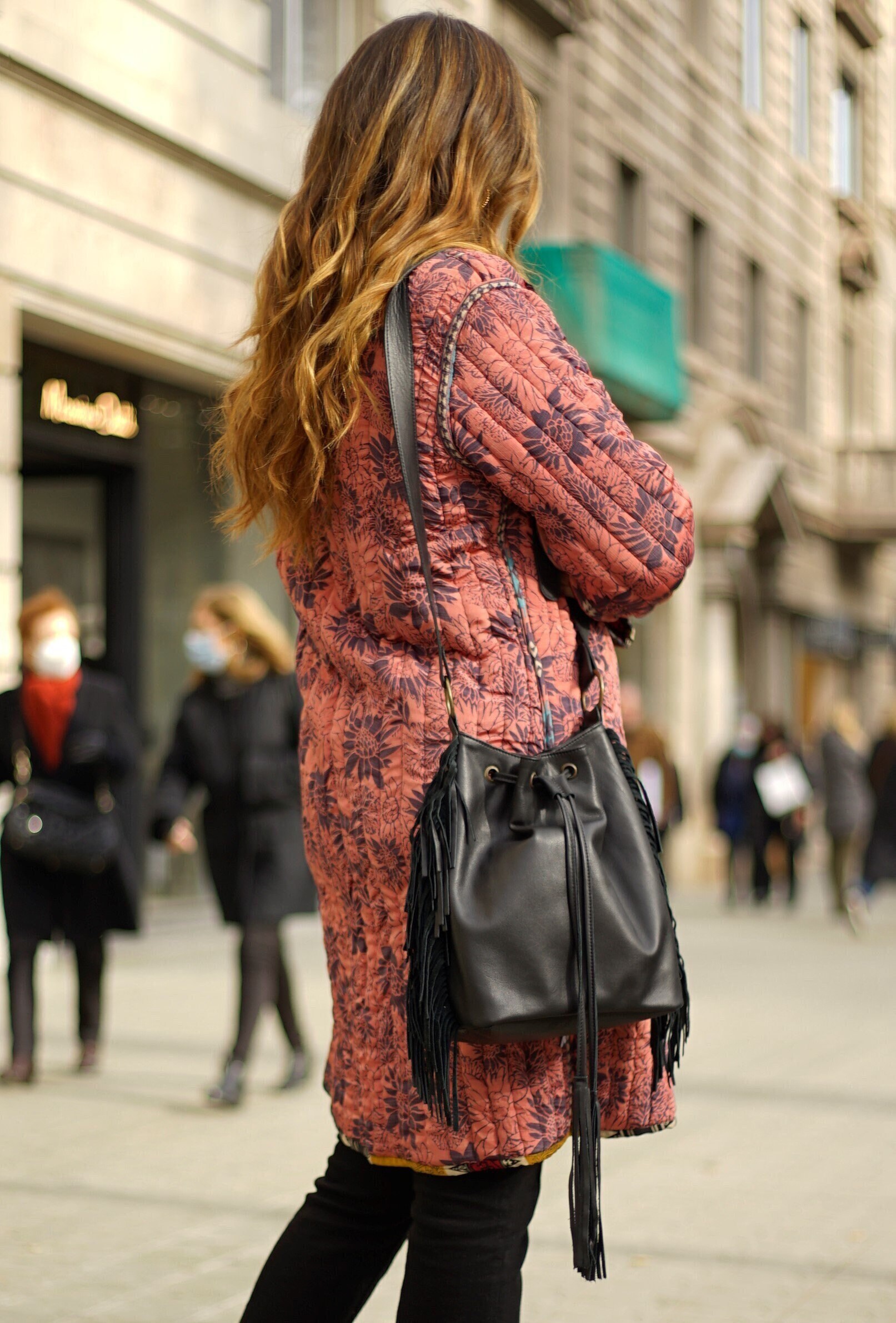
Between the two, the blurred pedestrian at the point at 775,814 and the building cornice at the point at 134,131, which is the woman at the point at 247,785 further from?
the blurred pedestrian at the point at 775,814

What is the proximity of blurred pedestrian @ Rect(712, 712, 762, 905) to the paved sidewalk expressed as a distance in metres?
8.61

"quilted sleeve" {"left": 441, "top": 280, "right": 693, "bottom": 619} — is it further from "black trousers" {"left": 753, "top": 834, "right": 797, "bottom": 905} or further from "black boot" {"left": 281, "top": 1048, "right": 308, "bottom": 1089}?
"black trousers" {"left": 753, "top": 834, "right": 797, "bottom": 905}

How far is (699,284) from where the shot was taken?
2298 cm

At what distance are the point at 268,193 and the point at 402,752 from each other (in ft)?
35.5

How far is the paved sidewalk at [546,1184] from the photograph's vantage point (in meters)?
4.11

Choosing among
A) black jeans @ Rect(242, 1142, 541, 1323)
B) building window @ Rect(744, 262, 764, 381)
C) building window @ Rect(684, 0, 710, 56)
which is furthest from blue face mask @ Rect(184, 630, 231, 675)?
building window @ Rect(744, 262, 764, 381)

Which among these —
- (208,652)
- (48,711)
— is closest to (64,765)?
(48,711)

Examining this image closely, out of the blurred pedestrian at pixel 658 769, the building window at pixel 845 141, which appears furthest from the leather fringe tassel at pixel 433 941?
the building window at pixel 845 141

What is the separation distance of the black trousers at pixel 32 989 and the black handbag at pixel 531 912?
16.5 ft

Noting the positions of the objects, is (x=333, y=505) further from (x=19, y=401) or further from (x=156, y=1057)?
(x=19, y=401)

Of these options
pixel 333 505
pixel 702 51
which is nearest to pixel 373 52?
pixel 333 505

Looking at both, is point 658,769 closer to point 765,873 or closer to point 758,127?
point 765,873

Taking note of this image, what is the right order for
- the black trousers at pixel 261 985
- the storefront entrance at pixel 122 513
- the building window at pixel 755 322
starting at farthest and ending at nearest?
the building window at pixel 755 322 < the storefront entrance at pixel 122 513 < the black trousers at pixel 261 985

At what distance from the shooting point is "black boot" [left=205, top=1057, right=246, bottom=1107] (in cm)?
630
